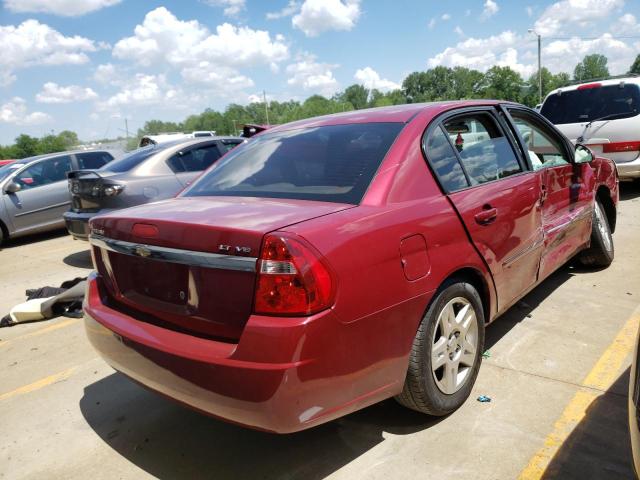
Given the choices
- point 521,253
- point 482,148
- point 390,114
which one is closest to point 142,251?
point 390,114

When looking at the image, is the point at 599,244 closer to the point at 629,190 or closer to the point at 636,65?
the point at 629,190

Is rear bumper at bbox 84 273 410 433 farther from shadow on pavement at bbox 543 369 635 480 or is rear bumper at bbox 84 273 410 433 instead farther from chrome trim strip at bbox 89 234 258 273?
shadow on pavement at bbox 543 369 635 480

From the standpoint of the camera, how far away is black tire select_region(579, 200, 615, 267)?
474 centimetres

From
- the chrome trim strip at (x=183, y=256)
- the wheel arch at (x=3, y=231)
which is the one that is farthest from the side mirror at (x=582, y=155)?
the wheel arch at (x=3, y=231)

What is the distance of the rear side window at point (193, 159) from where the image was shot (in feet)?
22.7

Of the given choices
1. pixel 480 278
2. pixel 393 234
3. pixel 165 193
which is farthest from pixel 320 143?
pixel 165 193

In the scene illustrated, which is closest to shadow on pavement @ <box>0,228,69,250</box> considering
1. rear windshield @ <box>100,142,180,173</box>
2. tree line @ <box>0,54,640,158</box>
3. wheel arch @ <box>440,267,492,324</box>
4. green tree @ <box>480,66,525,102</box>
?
rear windshield @ <box>100,142,180,173</box>

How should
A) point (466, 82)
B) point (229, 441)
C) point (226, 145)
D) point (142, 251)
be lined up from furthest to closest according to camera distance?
point (466, 82)
point (226, 145)
point (229, 441)
point (142, 251)

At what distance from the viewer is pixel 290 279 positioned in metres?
1.99

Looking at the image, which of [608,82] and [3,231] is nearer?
[608,82]

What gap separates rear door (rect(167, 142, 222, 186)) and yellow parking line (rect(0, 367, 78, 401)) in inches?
134

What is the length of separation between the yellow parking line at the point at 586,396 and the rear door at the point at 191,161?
5051 millimetres

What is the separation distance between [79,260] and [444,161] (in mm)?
6261

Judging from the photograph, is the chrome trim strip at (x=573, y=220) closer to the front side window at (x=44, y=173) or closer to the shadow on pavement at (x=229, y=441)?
the shadow on pavement at (x=229, y=441)
